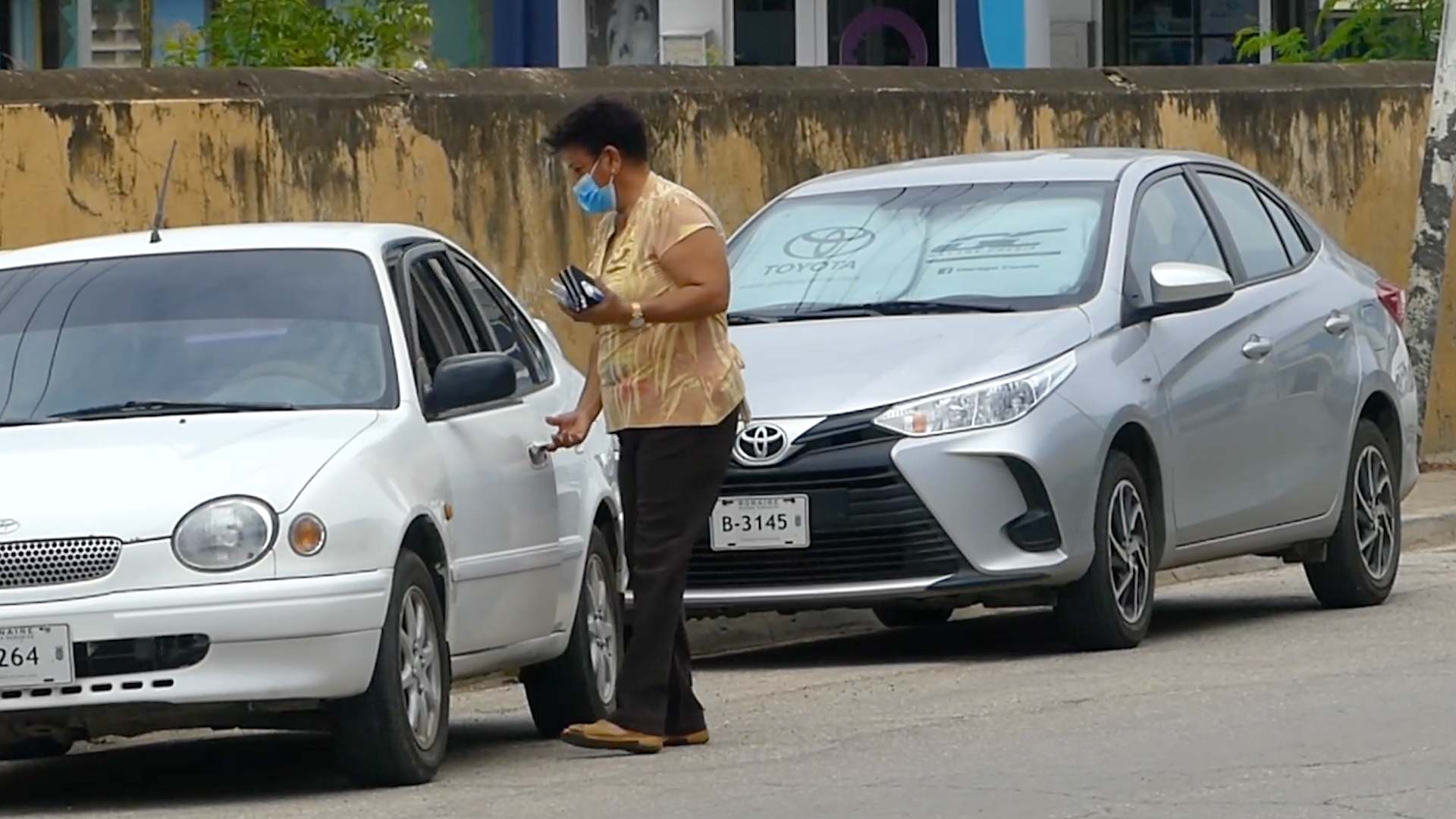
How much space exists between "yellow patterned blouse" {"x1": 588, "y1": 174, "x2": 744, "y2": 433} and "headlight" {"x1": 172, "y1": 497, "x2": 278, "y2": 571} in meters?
1.32

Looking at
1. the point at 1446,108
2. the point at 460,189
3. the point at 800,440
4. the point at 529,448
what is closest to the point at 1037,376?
the point at 800,440

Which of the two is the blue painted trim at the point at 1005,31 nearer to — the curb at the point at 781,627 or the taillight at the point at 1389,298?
the curb at the point at 781,627

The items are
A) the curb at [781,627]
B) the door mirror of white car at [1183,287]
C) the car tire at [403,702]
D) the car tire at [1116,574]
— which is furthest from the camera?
the curb at [781,627]

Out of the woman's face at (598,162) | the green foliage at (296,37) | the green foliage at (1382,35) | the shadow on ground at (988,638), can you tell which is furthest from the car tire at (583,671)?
the green foliage at (1382,35)

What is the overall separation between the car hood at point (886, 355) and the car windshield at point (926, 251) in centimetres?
19

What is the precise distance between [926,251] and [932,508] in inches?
57.4

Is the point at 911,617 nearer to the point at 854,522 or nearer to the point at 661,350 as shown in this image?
the point at 854,522

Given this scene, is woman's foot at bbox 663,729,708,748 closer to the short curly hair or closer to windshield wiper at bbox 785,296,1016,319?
the short curly hair

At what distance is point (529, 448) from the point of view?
8.73 m

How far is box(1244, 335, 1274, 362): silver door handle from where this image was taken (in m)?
11.1

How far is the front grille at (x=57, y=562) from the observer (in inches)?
286

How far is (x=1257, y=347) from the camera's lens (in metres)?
11.1

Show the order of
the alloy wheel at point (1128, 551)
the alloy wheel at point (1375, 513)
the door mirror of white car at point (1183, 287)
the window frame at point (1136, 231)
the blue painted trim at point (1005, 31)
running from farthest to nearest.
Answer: the blue painted trim at point (1005, 31), the alloy wheel at point (1375, 513), the window frame at point (1136, 231), the door mirror of white car at point (1183, 287), the alloy wheel at point (1128, 551)

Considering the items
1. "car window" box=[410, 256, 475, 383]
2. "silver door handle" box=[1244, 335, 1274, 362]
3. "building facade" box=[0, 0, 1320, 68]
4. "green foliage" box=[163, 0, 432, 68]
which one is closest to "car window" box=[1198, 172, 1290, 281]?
"silver door handle" box=[1244, 335, 1274, 362]
